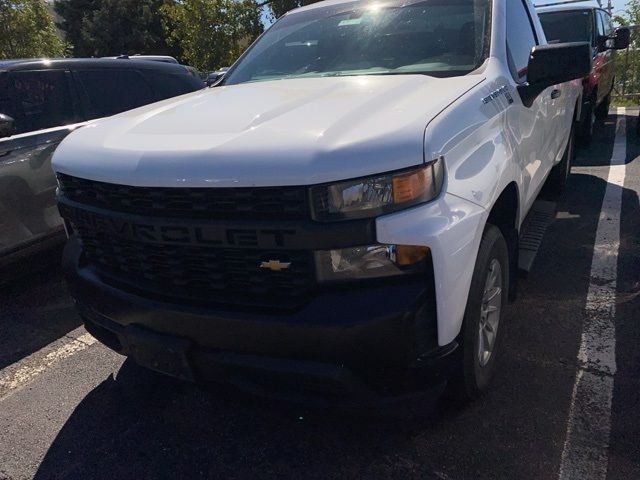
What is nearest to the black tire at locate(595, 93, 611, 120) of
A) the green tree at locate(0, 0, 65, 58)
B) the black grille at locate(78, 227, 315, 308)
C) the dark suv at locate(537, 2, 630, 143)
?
the dark suv at locate(537, 2, 630, 143)

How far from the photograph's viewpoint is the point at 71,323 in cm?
376

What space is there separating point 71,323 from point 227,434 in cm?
176

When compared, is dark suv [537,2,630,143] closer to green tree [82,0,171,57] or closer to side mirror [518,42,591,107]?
side mirror [518,42,591,107]

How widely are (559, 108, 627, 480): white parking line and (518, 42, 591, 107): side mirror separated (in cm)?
137

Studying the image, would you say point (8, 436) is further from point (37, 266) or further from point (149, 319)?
Answer: point (37, 266)

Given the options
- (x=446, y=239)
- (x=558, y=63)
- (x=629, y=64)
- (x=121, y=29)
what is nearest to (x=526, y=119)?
(x=558, y=63)

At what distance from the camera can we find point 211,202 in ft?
6.39

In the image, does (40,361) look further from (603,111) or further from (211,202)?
(603,111)

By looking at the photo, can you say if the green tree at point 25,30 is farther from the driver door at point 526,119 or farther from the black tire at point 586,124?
the driver door at point 526,119

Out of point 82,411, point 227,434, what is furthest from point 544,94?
point 82,411

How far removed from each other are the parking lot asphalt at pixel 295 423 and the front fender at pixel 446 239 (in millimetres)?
492

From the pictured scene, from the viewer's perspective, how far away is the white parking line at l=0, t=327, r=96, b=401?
311 cm

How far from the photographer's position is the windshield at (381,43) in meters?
2.93

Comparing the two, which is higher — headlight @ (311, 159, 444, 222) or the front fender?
headlight @ (311, 159, 444, 222)
